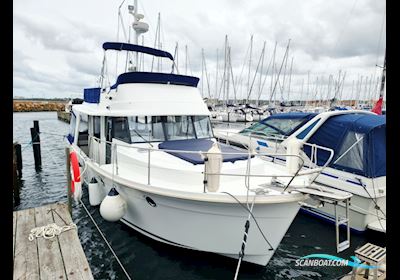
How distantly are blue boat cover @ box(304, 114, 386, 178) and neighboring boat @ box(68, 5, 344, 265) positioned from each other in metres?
2.78

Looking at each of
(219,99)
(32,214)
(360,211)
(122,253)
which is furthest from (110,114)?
(219,99)

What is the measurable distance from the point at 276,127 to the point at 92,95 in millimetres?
6939

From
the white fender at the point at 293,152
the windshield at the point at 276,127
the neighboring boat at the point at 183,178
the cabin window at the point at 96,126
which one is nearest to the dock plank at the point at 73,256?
Answer: the neighboring boat at the point at 183,178

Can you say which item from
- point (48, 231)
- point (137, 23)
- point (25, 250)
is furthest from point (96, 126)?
point (25, 250)

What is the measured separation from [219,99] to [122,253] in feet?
108

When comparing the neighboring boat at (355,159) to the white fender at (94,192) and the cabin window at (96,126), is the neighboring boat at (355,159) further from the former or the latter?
the cabin window at (96,126)

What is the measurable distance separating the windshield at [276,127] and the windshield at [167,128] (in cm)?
363

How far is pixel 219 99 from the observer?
37.3m

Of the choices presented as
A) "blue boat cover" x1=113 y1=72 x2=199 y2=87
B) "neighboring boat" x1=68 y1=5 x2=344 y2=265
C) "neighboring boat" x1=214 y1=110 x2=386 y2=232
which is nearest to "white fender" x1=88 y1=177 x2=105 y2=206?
"neighboring boat" x1=68 y1=5 x2=344 y2=265

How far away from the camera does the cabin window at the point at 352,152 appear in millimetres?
7359

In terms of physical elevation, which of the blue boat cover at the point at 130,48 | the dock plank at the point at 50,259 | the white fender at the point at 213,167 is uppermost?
the blue boat cover at the point at 130,48

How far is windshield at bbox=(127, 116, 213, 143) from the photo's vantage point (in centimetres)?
668

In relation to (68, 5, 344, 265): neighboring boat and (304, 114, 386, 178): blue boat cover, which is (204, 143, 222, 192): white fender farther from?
(304, 114, 386, 178): blue boat cover

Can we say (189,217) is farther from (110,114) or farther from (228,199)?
(110,114)
